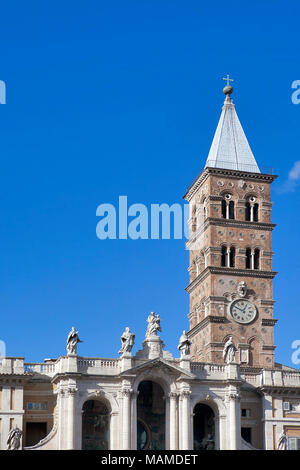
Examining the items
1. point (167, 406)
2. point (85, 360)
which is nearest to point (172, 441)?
point (167, 406)

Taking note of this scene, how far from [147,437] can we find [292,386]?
43.2ft

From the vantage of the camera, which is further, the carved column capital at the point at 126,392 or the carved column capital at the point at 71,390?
the carved column capital at the point at 126,392

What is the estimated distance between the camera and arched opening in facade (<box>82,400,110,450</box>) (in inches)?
3563

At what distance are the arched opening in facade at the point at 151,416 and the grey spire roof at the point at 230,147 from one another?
27.2 metres

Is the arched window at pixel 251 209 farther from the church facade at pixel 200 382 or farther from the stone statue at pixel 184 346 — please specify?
the stone statue at pixel 184 346

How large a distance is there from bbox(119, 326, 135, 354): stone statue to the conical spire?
25943mm

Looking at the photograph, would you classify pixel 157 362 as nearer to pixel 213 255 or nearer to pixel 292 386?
pixel 292 386

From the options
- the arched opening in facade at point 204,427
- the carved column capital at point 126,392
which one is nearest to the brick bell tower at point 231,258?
the arched opening in facade at point 204,427

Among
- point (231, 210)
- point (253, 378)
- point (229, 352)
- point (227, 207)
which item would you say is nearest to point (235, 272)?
point (231, 210)

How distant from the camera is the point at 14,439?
8600 centimetres

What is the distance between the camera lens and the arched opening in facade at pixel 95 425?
9050 cm

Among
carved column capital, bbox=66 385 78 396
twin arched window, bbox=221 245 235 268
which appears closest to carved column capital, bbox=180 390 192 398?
carved column capital, bbox=66 385 78 396

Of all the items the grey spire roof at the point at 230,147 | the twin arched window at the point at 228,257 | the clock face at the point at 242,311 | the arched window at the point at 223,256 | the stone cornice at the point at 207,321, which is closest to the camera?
the stone cornice at the point at 207,321

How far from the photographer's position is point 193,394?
92.3 meters
